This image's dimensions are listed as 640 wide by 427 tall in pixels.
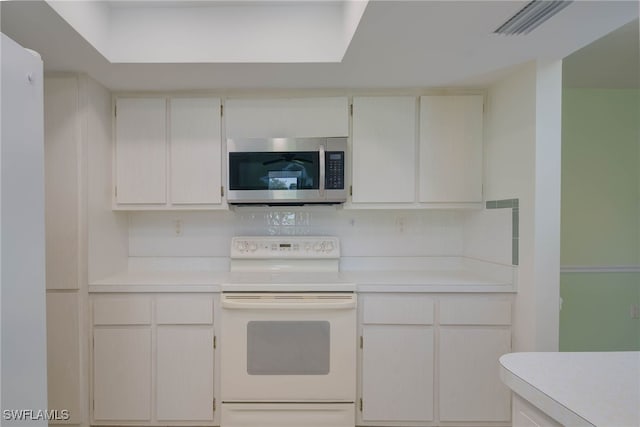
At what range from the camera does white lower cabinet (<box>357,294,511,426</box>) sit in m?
2.18

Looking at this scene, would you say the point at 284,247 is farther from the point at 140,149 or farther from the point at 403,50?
the point at 403,50

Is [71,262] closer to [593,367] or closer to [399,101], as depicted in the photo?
[399,101]

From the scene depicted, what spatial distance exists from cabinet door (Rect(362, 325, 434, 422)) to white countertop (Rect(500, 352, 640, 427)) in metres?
1.12

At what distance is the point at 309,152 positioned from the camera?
2398 mm

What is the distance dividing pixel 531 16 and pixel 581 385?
1411mm

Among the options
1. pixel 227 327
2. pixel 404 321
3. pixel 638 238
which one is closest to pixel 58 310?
pixel 227 327

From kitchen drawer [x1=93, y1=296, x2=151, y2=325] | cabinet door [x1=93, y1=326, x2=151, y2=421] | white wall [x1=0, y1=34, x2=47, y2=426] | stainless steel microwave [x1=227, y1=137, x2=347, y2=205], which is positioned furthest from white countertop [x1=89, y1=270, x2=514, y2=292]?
white wall [x1=0, y1=34, x2=47, y2=426]

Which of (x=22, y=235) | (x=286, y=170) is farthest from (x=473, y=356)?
(x=22, y=235)

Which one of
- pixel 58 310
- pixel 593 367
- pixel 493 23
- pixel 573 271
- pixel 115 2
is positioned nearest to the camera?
pixel 593 367

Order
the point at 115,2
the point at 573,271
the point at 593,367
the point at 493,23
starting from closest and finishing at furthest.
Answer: the point at 593,367 → the point at 493,23 → the point at 115,2 → the point at 573,271

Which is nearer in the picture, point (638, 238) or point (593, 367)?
point (593, 367)

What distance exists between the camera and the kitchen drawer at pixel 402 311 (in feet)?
7.22

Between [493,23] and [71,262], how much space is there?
2485mm

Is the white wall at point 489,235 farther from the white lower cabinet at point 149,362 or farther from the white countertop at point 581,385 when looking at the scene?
the white lower cabinet at point 149,362
